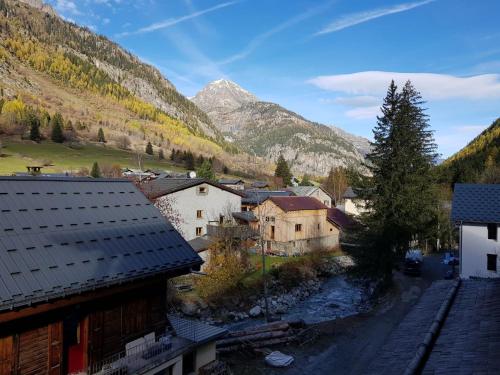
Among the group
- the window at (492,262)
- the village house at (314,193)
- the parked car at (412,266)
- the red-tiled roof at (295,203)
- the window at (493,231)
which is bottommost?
the parked car at (412,266)

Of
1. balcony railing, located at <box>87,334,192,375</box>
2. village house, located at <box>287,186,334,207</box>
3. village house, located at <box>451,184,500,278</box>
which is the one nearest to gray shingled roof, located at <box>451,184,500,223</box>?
village house, located at <box>451,184,500,278</box>

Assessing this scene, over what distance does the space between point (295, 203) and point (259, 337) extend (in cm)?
3140

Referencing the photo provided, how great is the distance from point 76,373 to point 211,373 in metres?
6.44

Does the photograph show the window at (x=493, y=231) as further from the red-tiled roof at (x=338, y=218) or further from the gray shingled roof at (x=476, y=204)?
the red-tiled roof at (x=338, y=218)

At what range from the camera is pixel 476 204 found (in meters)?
29.3

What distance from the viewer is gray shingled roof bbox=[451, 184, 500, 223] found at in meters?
28.3

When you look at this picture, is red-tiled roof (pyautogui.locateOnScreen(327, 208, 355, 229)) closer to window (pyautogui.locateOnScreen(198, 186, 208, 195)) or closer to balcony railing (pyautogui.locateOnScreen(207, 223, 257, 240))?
balcony railing (pyautogui.locateOnScreen(207, 223, 257, 240))

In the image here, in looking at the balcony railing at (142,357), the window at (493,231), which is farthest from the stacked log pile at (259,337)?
the window at (493,231)

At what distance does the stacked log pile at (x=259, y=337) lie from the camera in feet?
73.4

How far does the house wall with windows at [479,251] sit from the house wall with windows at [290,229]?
23.7 meters

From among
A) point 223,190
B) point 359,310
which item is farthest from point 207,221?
point 359,310

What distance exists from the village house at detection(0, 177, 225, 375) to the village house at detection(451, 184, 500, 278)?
72.5ft

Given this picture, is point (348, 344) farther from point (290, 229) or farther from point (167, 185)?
A: point (167, 185)

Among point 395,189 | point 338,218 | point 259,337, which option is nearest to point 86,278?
point 259,337
